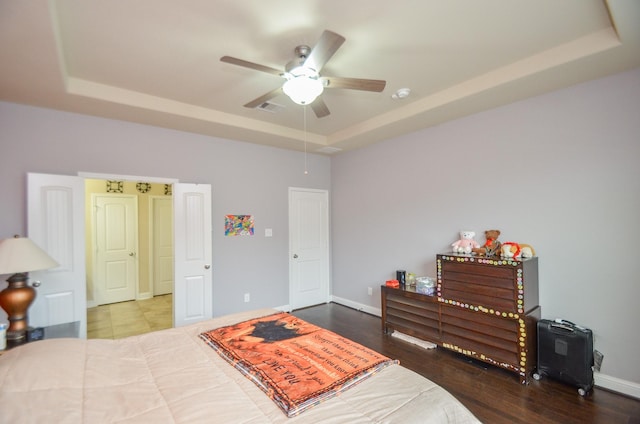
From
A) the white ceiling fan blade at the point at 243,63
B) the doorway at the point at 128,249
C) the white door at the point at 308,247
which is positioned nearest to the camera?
the white ceiling fan blade at the point at 243,63

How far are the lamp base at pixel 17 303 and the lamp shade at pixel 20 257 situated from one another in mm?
175

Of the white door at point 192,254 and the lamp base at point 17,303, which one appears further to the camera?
the white door at point 192,254

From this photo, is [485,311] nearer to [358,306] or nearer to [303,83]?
[358,306]

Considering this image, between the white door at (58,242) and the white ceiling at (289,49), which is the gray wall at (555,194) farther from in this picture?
the white door at (58,242)

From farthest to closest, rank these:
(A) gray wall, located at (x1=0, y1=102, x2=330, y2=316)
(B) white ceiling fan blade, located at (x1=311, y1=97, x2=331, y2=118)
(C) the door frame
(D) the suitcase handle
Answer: (C) the door frame → (A) gray wall, located at (x1=0, y1=102, x2=330, y2=316) → (D) the suitcase handle → (B) white ceiling fan blade, located at (x1=311, y1=97, x2=331, y2=118)

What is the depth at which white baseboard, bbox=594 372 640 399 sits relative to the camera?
2.42m

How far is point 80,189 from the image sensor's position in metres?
3.15

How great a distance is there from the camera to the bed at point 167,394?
119 cm

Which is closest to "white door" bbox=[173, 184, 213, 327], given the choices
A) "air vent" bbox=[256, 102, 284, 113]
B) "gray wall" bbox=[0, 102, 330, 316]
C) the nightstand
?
"gray wall" bbox=[0, 102, 330, 316]

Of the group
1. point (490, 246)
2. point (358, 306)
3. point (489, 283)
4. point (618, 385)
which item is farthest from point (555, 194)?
point (358, 306)

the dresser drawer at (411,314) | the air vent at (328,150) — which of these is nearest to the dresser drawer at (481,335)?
the dresser drawer at (411,314)

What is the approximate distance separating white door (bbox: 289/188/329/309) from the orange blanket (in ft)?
8.77

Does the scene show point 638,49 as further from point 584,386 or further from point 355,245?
point 355,245

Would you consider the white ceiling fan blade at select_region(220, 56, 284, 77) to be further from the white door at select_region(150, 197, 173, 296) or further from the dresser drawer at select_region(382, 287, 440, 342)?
the white door at select_region(150, 197, 173, 296)
